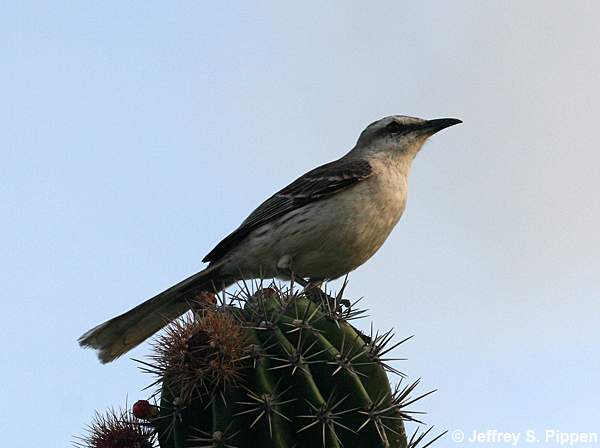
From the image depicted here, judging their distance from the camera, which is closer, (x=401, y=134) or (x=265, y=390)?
(x=265, y=390)

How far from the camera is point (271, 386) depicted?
170 inches

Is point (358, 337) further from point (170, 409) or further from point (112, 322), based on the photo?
point (112, 322)

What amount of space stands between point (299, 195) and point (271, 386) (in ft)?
15.3

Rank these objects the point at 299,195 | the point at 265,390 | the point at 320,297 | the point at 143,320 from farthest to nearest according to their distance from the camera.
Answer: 1. the point at 299,195
2. the point at 143,320
3. the point at 320,297
4. the point at 265,390

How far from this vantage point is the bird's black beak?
383 inches

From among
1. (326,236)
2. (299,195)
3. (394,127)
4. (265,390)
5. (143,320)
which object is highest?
(394,127)

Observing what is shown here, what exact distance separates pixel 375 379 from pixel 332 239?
375 cm

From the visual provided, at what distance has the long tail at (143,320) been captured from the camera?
7062mm

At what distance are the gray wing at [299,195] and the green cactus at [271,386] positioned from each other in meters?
4.13

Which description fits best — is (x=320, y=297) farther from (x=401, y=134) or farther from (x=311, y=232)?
(x=401, y=134)

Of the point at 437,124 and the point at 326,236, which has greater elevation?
the point at 437,124

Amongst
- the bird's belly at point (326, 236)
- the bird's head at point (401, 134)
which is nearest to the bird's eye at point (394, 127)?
the bird's head at point (401, 134)

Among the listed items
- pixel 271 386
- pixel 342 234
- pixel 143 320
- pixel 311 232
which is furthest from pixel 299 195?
pixel 271 386

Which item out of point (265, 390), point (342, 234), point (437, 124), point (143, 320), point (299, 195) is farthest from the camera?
point (437, 124)
